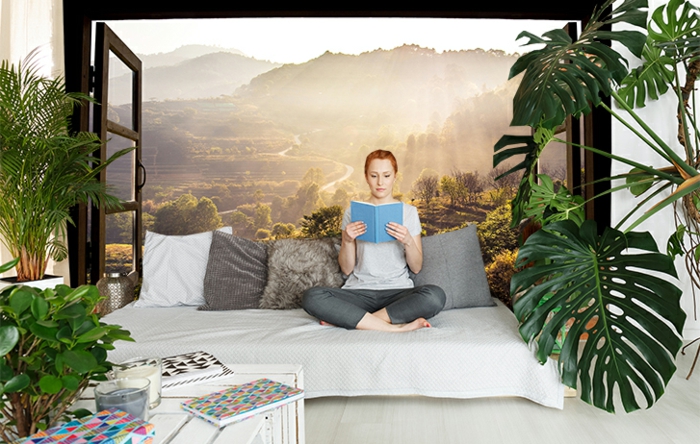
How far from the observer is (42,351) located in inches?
41.6

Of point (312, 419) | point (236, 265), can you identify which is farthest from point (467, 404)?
point (236, 265)

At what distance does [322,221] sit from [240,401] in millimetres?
3852

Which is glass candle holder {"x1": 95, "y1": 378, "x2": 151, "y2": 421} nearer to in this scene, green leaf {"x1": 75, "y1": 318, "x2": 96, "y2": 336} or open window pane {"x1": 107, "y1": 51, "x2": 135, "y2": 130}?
green leaf {"x1": 75, "y1": 318, "x2": 96, "y2": 336}

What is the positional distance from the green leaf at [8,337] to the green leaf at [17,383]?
0.06m

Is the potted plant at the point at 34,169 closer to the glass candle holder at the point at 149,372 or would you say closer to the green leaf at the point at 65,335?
the glass candle holder at the point at 149,372

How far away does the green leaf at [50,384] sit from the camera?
101 centimetres

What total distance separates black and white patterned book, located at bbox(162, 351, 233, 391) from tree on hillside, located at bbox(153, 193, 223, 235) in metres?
3.67

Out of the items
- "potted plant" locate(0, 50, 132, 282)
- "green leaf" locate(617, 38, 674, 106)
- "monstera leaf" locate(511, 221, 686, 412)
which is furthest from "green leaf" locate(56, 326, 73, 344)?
"green leaf" locate(617, 38, 674, 106)

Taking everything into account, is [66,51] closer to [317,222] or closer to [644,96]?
[317,222]

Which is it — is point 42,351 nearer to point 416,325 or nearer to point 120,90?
point 416,325

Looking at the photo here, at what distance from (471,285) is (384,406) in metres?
0.91

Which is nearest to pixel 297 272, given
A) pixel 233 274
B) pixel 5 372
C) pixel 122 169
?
pixel 233 274

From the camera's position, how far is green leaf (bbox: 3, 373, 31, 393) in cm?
97

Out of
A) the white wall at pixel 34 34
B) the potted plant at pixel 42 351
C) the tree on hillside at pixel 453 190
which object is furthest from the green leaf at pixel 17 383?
the tree on hillside at pixel 453 190
